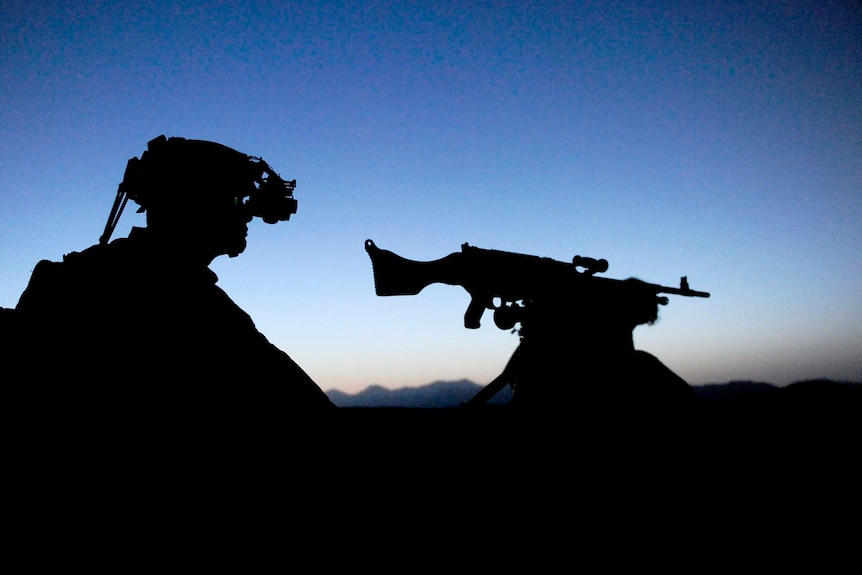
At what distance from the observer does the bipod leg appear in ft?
14.9

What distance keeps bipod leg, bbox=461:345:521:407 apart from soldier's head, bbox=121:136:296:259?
338 centimetres

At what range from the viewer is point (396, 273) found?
5.02 metres

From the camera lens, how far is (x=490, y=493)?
355 centimetres

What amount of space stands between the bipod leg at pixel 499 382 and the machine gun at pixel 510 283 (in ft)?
0.04

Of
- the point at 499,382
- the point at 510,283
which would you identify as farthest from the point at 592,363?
the point at 510,283

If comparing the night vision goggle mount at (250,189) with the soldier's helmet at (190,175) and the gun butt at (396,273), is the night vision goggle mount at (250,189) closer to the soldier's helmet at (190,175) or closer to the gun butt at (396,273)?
the soldier's helmet at (190,175)

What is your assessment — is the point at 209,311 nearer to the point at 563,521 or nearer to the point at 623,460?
the point at 563,521

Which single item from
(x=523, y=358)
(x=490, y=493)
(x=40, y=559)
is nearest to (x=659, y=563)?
(x=490, y=493)

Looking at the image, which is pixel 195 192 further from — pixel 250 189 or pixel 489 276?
pixel 489 276

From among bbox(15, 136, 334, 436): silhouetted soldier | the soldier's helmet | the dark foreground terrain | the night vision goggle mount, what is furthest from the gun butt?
bbox(15, 136, 334, 436): silhouetted soldier

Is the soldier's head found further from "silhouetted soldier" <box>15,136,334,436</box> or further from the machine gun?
the machine gun

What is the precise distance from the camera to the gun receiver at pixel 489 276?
490cm

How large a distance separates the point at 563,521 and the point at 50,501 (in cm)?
343

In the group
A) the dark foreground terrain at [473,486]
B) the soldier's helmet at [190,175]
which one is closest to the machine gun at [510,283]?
the dark foreground terrain at [473,486]
